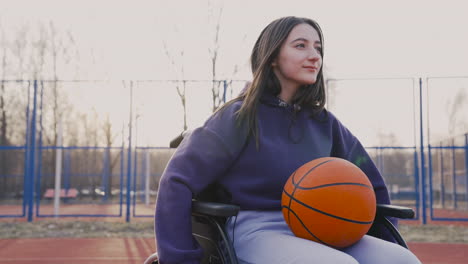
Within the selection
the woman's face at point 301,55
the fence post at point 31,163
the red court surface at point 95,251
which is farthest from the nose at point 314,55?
the fence post at point 31,163

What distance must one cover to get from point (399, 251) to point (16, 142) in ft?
59.3

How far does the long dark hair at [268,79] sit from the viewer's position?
181 centimetres

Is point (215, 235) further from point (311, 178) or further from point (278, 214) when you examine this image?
point (311, 178)

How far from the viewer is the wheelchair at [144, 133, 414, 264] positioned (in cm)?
149

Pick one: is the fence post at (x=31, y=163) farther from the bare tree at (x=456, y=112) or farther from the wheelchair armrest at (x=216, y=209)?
the bare tree at (x=456, y=112)

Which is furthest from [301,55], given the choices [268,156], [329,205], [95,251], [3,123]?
[3,123]

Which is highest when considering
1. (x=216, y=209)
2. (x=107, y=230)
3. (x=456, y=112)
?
(x=456, y=112)

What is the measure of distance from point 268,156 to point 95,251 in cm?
465

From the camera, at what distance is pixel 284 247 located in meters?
1.50

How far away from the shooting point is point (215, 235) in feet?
5.49

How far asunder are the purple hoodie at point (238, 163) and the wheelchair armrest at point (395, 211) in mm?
127

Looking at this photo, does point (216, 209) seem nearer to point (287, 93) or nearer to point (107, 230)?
point (287, 93)

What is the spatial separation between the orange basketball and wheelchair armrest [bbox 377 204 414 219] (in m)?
0.23

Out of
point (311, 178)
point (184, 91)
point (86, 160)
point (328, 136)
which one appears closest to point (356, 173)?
point (311, 178)
